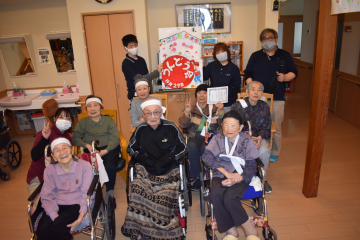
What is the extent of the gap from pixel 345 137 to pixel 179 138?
3562 millimetres

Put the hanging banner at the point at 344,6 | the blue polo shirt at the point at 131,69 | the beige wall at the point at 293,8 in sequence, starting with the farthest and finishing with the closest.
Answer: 1. the beige wall at the point at 293,8
2. the blue polo shirt at the point at 131,69
3. the hanging banner at the point at 344,6

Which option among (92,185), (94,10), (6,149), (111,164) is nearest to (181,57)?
(94,10)

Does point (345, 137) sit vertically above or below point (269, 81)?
below

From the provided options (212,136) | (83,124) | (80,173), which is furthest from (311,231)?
(83,124)

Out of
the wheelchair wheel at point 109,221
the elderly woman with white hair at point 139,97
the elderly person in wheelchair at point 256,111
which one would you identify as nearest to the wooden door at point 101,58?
the elderly woman with white hair at point 139,97

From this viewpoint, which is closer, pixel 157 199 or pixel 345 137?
pixel 157 199

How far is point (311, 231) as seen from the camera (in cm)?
273

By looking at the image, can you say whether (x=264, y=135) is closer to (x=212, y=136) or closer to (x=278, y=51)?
(x=212, y=136)

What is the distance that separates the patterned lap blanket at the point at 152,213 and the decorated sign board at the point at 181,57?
6.51 feet

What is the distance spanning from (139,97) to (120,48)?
5.65 ft

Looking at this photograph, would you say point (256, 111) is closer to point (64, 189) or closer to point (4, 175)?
point (64, 189)

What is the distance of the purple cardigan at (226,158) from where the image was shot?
2645mm

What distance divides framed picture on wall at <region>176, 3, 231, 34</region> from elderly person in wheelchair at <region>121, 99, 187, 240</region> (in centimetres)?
295

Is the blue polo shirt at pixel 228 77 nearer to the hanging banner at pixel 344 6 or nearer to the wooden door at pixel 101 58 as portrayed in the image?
the hanging banner at pixel 344 6
